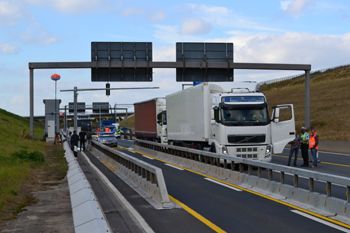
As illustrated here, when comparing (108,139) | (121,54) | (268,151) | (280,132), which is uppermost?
(121,54)

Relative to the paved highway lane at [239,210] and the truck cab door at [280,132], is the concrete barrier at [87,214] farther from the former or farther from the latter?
the truck cab door at [280,132]

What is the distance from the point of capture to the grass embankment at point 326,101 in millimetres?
55178

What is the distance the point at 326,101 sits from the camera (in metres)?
73.6

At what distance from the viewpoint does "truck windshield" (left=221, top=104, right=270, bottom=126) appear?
1880 cm

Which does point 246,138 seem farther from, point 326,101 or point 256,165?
point 326,101

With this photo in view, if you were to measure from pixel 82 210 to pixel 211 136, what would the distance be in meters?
12.5

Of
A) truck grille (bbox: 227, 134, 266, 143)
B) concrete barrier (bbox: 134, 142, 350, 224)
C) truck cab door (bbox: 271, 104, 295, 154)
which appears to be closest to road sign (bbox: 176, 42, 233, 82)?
truck cab door (bbox: 271, 104, 295, 154)

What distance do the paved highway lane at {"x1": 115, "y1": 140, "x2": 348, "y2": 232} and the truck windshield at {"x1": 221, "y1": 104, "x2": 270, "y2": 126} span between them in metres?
4.30

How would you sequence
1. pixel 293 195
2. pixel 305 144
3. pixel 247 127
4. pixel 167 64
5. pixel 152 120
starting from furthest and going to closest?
pixel 152 120 < pixel 167 64 < pixel 305 144 < pixel 247 127 < pixel 293 195

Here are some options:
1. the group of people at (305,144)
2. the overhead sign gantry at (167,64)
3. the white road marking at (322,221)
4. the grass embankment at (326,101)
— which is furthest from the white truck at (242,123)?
the grass embankment at (326,101)

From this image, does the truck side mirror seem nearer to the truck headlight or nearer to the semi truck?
the truck headlight

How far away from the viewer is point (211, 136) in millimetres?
Result: 20406

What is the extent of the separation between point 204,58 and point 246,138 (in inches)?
561

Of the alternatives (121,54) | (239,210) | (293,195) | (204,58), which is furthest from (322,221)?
(121,54)
